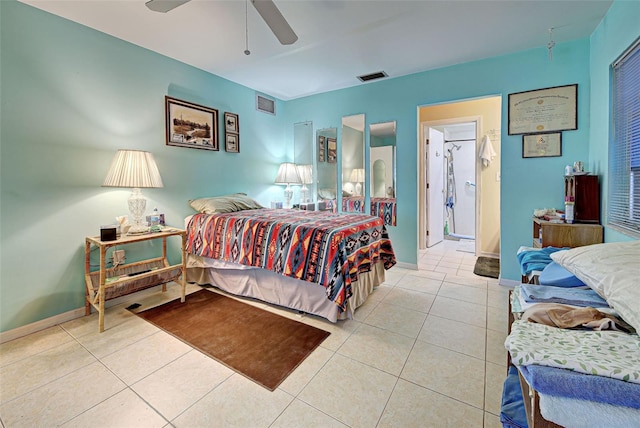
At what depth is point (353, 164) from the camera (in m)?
4.16

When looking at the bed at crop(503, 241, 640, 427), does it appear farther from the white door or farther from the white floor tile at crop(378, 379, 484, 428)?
the white door

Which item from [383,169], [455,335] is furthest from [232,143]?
[455,335]

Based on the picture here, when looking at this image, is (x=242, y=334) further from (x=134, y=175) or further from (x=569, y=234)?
(x=569, y=234)

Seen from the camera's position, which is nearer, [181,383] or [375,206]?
[181,383]

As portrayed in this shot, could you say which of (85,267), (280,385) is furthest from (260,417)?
(85,267)

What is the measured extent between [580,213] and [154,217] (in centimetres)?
406

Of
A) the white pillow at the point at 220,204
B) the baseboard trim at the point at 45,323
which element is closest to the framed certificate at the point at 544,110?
the white pillow at the point at 220,204

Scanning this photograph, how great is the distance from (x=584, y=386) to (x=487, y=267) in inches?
139

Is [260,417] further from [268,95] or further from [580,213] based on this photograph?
[268,95]

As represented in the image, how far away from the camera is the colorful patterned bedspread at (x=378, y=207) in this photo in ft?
12.7

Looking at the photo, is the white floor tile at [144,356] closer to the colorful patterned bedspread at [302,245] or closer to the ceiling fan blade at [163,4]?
the colorful patterned bedspread at [302,245]

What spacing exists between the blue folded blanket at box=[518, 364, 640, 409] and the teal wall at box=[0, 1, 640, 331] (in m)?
2.04

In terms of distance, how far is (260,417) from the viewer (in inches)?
53.7

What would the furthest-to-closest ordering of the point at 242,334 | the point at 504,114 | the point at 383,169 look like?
the point at 383,169 < the point at 504,114 < the point at 242,334
